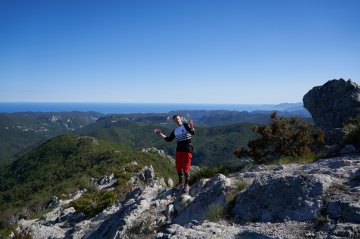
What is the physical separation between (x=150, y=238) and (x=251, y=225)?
2827 mm

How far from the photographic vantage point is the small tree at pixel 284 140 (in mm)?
17234

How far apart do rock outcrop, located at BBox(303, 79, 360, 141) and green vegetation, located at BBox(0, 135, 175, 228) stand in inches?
2609

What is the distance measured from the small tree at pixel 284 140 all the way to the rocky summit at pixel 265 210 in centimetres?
507

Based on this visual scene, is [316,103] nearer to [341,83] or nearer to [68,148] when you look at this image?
[341,83]

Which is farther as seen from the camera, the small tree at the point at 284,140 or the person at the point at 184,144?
the small tree at the point at 284,140

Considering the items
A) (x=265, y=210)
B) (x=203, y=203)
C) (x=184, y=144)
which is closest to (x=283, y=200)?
(x=265, y=210)

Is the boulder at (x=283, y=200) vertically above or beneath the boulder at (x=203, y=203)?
above

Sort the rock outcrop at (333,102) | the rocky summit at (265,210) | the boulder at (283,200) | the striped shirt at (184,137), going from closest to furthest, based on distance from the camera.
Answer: the rocky summit at (265,210), the boulder at (283,200), the striped shirt at (184,137), the rock outcrop at (333,102)

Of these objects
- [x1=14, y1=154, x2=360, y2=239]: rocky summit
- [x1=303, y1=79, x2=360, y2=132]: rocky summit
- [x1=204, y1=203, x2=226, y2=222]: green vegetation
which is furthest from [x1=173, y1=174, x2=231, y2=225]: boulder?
[x1=303, y1=79, x2=360, y2=132]: rocky summit

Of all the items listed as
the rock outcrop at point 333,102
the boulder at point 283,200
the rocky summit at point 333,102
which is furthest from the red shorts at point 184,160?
the rocky summit at point 333,102

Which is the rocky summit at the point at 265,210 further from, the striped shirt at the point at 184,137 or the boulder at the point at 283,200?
the striped shirt at the point at 184,137

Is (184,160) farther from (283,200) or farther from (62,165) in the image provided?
(62,165)

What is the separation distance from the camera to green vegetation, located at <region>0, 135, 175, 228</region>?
106m

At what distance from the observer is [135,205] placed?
1271cm
